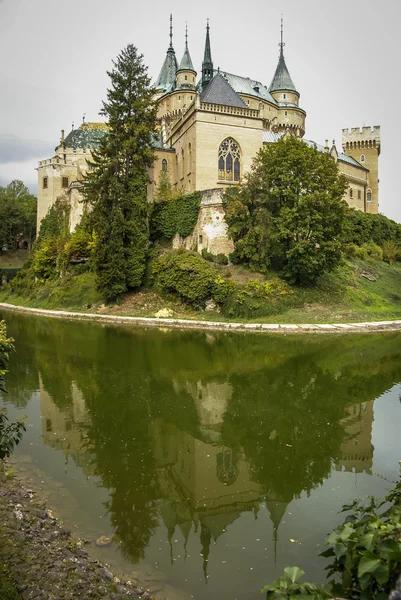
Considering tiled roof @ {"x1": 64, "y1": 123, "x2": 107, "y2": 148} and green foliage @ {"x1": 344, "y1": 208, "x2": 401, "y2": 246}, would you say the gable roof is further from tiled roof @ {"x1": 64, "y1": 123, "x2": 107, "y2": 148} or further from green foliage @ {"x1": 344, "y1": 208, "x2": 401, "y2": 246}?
tiled roof @ {"x1": 64, "y1": 123, "x2": 107, "y2": 148}

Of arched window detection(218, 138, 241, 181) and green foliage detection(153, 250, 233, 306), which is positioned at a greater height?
arched window detection(218, 138, 241, 181)

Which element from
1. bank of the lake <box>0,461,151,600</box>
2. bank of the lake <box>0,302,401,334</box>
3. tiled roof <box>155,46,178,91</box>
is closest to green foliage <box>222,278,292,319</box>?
bank of the lake <box>0,302,401,334</box>

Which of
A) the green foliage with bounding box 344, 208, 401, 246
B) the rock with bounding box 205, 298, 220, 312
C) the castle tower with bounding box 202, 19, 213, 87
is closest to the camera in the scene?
the rock with bounding box 205, 298, 220, 312

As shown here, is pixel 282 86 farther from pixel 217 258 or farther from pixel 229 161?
pixel 217 258

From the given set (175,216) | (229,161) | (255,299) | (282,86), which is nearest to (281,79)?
(282,86)

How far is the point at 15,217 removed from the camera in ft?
193

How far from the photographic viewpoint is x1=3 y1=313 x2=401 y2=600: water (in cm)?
578

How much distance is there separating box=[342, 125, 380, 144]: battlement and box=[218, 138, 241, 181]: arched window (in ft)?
91.2

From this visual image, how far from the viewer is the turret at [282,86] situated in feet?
181

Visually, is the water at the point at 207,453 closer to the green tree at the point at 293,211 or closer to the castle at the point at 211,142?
the green tree at the point at 293,211

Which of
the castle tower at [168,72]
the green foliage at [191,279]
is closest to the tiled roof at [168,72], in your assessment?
the castle tower at [168,72]

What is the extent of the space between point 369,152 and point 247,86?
18706 mm

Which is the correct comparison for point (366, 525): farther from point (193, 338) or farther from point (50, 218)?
point (50, 218)

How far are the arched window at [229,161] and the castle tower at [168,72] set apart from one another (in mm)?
23286
